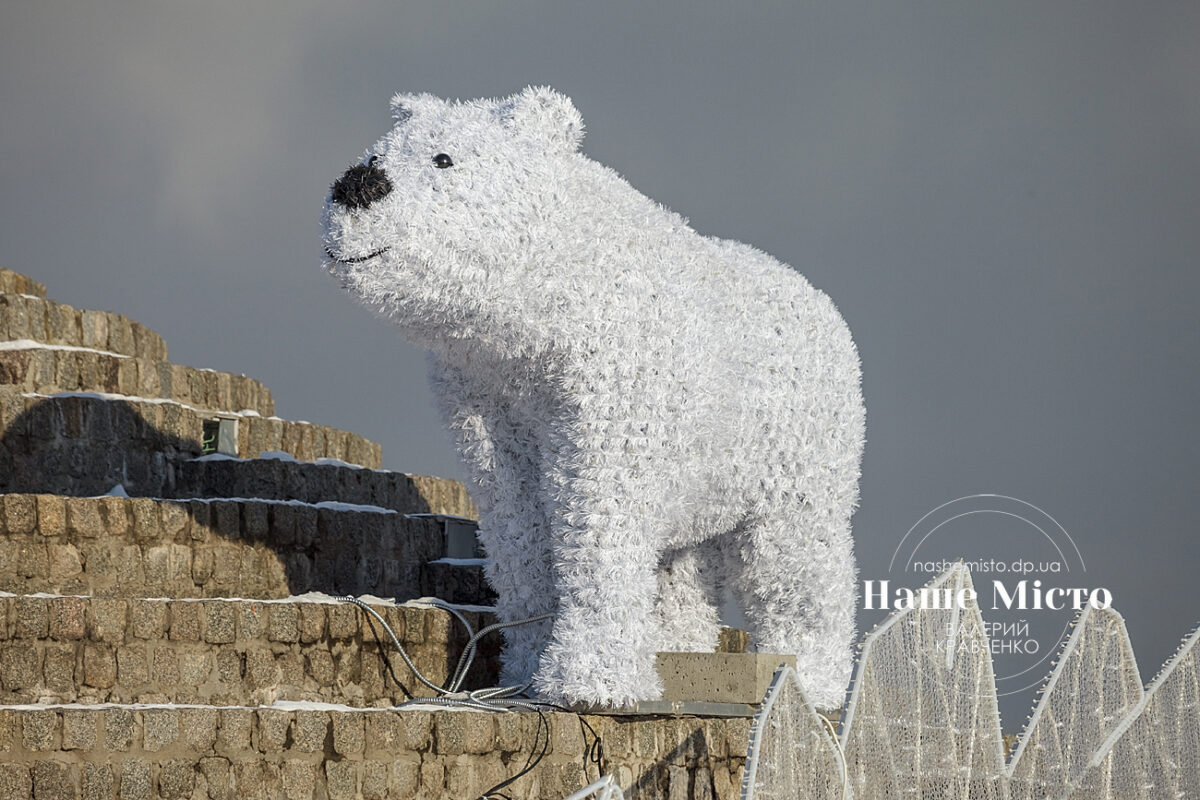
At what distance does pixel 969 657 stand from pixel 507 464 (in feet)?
6.03

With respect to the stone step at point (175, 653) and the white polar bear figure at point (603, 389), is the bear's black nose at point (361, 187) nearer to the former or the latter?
the white polar bear figure at point (603, 389)

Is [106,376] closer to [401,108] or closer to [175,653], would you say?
[175,653]

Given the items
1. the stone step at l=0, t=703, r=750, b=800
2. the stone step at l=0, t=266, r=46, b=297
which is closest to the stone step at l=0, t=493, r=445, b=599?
the stone step at l=0, t=703, r=750, b=800

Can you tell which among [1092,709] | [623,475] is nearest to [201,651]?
[623,475]

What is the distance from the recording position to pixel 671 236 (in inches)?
232

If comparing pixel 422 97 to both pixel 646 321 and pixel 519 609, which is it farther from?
pixel 519 609

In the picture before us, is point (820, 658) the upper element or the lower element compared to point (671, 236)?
lower

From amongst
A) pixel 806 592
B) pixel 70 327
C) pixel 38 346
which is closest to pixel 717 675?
pixel 806 592

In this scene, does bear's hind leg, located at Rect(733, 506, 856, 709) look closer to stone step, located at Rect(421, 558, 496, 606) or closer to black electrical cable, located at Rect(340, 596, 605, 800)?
black electrical cable, located at Rect(340, 596, 605, 800)

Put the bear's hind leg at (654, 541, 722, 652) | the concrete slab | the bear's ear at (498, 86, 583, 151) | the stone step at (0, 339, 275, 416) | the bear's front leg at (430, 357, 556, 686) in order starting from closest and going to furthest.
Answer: the bear's ear at (498, 86, 583, 151) < the concrete slab < the bear's front leg at (430, 357, 556, 686) < the bear's hind leg at (654, 541, 722, 652) < the stone step at (0, 339, 275, 416)

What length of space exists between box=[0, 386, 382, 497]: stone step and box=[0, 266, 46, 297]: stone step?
1842 mm

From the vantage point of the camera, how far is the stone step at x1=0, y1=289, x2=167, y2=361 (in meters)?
9.39

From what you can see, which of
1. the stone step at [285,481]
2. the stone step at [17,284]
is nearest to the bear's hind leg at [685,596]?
the stone step at [285,481]

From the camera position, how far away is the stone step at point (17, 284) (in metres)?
10.5
